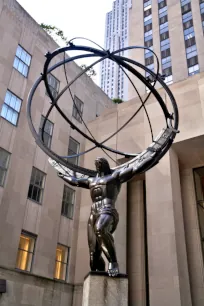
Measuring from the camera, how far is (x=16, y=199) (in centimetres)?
1580

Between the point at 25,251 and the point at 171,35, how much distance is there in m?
37.4

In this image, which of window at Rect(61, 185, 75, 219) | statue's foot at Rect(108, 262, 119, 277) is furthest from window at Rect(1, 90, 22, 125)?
statue's foot at Rect(108, 262, 119, 277)

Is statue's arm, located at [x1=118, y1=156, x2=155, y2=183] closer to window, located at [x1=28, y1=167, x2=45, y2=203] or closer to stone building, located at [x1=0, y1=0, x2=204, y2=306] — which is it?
stone building, located at [x1=0, y1=0, x2=204, y2=306]

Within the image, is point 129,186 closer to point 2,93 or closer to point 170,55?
point 2,93

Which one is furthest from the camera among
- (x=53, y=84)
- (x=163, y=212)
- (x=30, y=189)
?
(x=53, y=84)

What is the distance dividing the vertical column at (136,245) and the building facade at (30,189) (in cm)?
345

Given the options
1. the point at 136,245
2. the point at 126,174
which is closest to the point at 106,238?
the point at 126,174

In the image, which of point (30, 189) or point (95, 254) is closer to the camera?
point (95, 254)

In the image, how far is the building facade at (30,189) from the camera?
49.4 ft

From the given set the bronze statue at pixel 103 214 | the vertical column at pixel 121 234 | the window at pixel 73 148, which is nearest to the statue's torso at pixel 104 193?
the bronze statue at pixel 103 214

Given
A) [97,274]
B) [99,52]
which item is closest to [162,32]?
[99,52]

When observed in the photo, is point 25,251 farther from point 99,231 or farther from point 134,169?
point 134,169

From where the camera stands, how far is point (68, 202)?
1945 cm

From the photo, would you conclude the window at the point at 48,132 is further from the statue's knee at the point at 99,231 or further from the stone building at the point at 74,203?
the statue's knee at the point at 99,231
